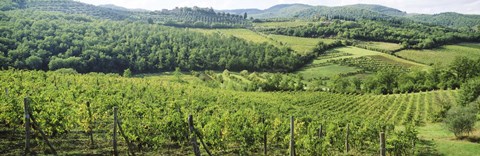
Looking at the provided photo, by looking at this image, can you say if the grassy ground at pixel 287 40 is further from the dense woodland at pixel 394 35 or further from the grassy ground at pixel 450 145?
the grassy ground at pixel 450 145

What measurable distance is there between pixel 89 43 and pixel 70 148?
11511 centimetres

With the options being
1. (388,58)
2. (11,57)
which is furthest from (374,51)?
(11,57)

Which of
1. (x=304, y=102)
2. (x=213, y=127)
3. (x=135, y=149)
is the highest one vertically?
(x=213, y=127)

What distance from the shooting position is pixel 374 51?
147 m

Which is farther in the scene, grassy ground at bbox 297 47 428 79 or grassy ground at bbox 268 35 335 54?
grassy ground at bbox 268 35 335 54

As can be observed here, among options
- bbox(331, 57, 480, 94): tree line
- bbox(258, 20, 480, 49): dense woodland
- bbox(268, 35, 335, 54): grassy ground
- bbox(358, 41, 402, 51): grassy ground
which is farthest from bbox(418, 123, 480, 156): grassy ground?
bbox(258, 20, 480, 49): dense woodland

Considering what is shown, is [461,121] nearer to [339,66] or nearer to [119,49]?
[339,66]

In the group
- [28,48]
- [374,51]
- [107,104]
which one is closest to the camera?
[107,104]

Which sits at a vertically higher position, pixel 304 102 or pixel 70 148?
pixel 70 148

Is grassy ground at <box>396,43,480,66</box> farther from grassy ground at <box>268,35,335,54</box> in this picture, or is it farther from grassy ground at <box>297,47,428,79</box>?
grassy ground at <box>268,35,335,54</box>

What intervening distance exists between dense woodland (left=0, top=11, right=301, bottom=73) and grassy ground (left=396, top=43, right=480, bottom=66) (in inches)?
1886

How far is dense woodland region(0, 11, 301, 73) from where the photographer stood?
106m

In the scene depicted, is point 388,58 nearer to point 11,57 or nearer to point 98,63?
point 98,63

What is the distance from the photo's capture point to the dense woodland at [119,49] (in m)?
106
